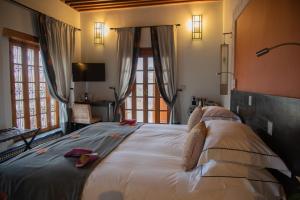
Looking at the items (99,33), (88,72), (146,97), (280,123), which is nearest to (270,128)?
(280,123)

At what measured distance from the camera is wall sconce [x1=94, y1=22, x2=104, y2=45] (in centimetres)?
512

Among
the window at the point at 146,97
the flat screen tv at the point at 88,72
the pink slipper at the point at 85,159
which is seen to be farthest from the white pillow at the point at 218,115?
the flat screen tv at the point at 88,72

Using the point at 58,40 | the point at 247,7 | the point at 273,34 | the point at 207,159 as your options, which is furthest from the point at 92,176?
the point at 58,40

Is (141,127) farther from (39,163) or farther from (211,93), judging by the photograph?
(211,93)

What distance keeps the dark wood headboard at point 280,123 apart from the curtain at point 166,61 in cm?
263

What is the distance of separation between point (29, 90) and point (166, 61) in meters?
2.77

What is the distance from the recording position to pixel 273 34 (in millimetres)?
1653

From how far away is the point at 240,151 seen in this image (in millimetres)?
1399

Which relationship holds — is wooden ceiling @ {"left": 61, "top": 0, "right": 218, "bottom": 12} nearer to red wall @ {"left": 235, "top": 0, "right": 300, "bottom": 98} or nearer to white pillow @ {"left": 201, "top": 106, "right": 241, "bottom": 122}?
red wall @ {"left": 235, "top": 0, "right": 300, "bottom": 98}

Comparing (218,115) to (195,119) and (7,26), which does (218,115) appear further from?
(7,26)

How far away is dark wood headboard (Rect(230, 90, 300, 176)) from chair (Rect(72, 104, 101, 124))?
10.9ft

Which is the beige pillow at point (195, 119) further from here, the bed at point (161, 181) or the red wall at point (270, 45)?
the bed at point (161, 181)

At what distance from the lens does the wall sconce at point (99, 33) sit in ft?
16.8

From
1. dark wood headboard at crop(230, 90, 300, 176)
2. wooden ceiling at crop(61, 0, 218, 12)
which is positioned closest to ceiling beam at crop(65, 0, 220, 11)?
wooden ceiling at crop(61, 0, 218, 12)
